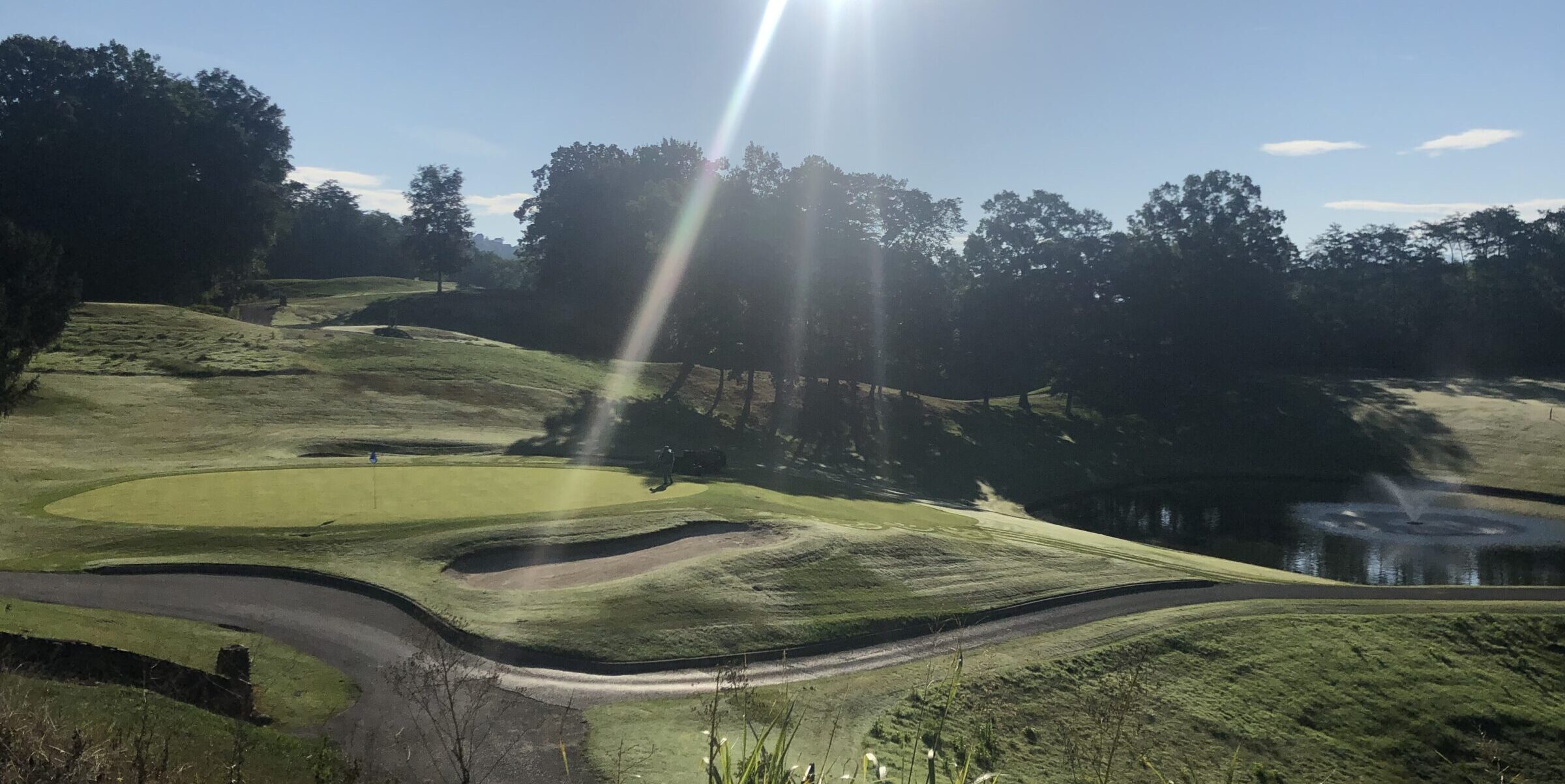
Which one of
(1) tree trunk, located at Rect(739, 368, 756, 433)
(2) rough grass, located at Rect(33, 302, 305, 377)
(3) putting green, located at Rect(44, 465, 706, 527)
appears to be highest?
(2) rough grass, located at Rect(33, 302, 305, 377)

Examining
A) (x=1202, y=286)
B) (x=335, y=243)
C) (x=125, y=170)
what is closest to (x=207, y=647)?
(x=125, y=170)

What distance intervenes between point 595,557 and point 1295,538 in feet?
123

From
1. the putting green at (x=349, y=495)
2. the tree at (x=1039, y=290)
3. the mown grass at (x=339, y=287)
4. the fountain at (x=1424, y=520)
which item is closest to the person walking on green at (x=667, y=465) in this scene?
the putting green at (x=349, y=495)

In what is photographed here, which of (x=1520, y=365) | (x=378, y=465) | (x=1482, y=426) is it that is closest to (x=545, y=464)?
(x=378, y=465)

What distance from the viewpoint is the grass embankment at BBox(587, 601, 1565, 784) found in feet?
53.4

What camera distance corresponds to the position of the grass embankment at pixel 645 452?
22.0 m

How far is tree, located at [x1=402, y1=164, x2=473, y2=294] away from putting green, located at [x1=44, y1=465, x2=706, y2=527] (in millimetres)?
71453

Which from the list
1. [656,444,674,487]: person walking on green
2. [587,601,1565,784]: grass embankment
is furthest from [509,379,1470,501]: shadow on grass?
[587,601,1565,784]: grass embankment

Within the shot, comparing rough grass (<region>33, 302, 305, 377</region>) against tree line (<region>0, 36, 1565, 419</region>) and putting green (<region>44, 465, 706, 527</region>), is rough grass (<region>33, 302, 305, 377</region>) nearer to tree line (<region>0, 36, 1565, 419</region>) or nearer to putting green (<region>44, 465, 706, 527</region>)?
tree line (<region>0, 36, 1565, 419</region>)

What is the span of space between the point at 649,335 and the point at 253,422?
42785mm

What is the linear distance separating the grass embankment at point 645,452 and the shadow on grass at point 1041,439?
0.29 meters

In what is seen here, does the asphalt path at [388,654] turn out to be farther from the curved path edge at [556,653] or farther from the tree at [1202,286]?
the tree at [1202,286]

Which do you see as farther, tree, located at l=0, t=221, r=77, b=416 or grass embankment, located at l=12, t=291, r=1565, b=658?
tree, located at l=0, t=221, r=77, b=416

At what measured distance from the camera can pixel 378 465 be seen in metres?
34.5
